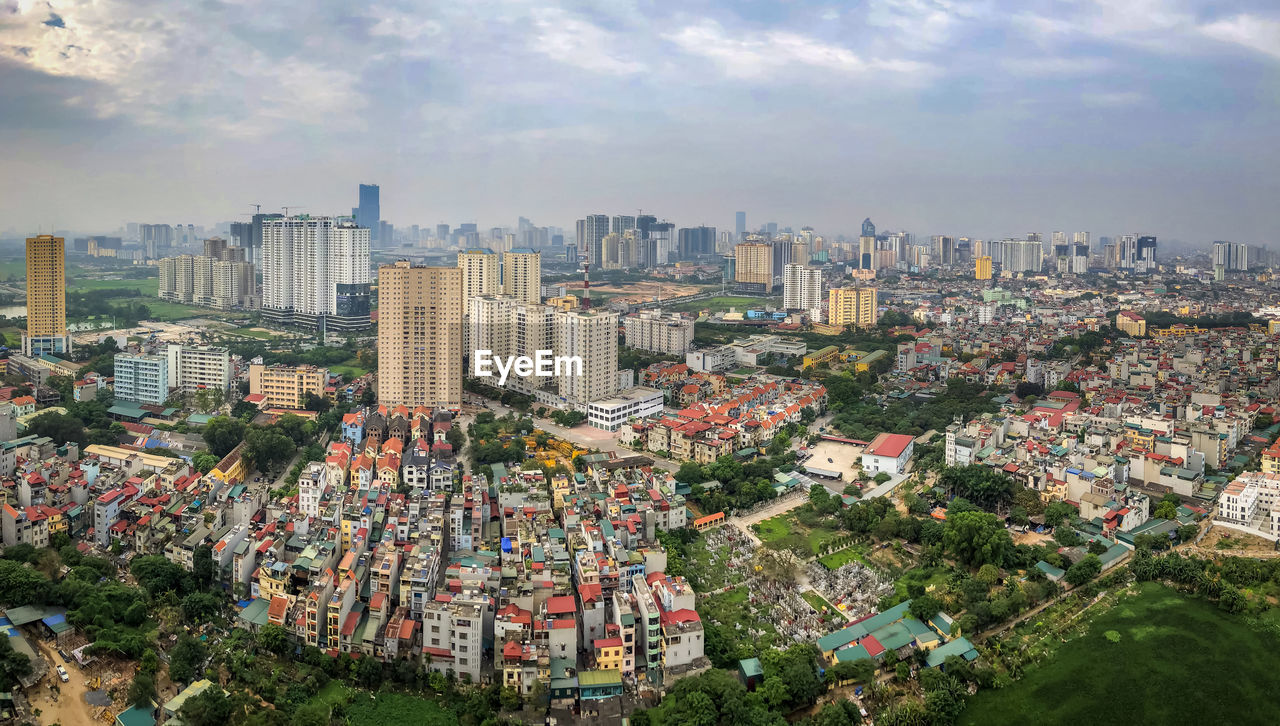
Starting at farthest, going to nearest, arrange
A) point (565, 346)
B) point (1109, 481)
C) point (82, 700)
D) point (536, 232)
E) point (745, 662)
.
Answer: point (536, 232) < point (565, 346) < point (1109, 481) < point (745, 662) < point (82, 700)

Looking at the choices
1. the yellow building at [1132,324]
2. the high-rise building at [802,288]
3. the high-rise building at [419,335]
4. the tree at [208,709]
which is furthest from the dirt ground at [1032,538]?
the high-rise building at [802,288]

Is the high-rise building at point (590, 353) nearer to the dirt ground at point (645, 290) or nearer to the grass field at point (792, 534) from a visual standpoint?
the grass field at point (792, 534)

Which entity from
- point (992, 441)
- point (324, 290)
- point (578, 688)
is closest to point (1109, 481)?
point (992, 441)

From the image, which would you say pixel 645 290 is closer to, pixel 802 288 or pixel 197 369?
pixel 802 288

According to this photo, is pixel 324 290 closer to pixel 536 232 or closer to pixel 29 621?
pixel 29 621

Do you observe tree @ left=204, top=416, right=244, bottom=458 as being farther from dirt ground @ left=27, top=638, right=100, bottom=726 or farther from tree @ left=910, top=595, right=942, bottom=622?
tree @ left=910, top=595, right=942, bottom=622

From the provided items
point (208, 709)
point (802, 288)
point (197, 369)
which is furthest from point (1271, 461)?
point (802, 288)
